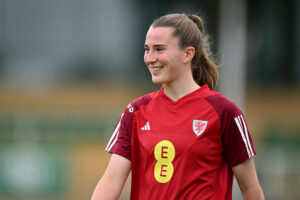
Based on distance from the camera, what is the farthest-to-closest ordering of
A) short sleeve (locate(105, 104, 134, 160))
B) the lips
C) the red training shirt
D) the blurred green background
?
the blurred green background < short sleeve (locate(105, 104, 134, 160)) < the lips < the red training shirt

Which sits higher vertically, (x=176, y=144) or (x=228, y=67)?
(x=176, y=144)

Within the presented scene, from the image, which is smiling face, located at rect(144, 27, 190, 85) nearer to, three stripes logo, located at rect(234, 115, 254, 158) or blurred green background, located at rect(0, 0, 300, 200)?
three stripes logo, located at rect(234, 115, 254, 158)

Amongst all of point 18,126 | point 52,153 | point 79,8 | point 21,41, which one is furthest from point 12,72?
point 52,153

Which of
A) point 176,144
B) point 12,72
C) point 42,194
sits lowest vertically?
point 42,194

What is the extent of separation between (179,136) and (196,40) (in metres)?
0.60

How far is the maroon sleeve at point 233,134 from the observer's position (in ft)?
12.1

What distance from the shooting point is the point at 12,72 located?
17.8m

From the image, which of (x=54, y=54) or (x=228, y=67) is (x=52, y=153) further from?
(x=54, y=54)

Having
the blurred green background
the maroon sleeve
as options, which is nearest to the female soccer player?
the maroon sleeve

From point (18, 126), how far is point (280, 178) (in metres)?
5.93

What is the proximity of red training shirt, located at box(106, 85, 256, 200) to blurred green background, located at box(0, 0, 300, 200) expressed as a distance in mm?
10355

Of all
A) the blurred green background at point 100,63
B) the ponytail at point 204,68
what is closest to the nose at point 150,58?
the ponytail at point 204,68

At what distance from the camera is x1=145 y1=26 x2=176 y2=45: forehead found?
3740 mm

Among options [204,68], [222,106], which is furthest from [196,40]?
[222,106]
